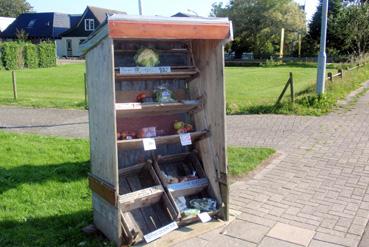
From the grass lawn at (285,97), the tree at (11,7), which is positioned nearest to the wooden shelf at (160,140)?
the grass lawn at (285,97)

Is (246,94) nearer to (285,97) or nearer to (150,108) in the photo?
(285,97)

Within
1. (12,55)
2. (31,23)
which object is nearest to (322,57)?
(12,55)

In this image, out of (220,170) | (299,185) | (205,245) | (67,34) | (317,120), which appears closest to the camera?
(205,245)

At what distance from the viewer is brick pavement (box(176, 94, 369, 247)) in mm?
4680

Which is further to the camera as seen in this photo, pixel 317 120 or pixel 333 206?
pixel 317 120

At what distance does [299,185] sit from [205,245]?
7.83 feet

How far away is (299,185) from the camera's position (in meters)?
6.37

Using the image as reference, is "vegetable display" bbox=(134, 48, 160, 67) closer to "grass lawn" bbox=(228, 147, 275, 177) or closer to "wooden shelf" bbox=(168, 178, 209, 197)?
"wooden shelf" bbox=(168, 178, 209, 197)

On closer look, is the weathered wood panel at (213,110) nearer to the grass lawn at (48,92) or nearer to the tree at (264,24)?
the grass lawn at (48,92)

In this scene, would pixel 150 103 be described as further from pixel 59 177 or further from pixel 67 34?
pixel 67 34

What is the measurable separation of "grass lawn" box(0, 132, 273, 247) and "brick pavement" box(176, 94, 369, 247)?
2.40ft

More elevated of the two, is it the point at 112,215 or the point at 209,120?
Result: the point at 209,120

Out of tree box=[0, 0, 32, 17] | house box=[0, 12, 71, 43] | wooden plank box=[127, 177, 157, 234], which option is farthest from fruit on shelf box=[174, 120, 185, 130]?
tree box=[0, 0, 32, 17]

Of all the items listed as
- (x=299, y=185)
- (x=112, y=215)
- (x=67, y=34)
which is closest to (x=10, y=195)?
(x=112, y=215)
